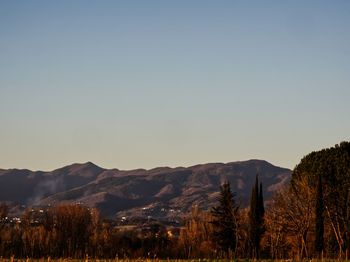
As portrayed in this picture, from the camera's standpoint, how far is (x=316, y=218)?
68.3 metres

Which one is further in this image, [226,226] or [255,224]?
[226,226]

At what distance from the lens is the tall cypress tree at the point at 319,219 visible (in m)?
66.9

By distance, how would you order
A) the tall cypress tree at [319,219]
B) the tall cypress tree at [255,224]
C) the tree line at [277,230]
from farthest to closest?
the tall cypress tree at [255,224] → the tree line at [277,230] → the tall cypress tree at [319,219]

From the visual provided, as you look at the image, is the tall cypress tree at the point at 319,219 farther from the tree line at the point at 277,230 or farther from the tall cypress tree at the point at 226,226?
Answer: the tall cypress tree at the point at 226,226

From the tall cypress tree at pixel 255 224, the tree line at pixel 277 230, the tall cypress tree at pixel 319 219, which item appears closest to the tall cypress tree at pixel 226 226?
the tree line at pixel 277 230

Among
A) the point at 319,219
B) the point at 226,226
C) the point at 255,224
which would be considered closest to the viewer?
the point at 319,219

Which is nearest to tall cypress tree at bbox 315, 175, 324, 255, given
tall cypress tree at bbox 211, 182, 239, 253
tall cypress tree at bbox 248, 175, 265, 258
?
tall cypress tree at bbox 248, 175, 265, 258

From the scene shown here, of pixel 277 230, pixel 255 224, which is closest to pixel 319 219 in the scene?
pixel 277 230

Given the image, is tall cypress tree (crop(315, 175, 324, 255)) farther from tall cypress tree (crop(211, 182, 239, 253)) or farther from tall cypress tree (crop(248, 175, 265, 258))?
tall cypress tree (crop(211, 182, 239, 253))

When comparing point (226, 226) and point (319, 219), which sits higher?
point (319, 219)

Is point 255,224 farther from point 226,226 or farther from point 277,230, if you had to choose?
point 277,230

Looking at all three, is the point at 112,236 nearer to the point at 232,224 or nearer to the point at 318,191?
the point at 232,224

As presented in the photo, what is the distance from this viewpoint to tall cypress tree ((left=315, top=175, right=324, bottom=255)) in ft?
220

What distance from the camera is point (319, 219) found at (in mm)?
68188
